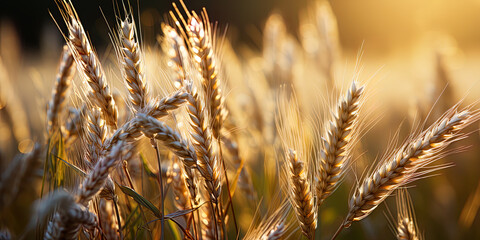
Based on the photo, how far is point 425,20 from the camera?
2.86m

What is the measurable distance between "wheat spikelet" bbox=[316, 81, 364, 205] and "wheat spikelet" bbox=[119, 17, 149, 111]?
17.8 inches

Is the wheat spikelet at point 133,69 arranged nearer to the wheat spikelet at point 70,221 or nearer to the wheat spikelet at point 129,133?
the wheat spikelet at point 129,133

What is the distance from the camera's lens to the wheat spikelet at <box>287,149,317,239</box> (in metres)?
0.97

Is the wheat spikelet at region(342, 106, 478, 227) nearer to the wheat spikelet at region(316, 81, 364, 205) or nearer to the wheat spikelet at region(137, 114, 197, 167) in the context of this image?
the wheat spikelet at region(316, 81, 364, 205)

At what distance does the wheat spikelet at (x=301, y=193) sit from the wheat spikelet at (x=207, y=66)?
0.86 ft

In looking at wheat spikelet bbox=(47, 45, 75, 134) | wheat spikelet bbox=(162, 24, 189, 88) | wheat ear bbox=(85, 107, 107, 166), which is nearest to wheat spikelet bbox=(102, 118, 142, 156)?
wheat ear bbox=(85, 107, 107, 166)

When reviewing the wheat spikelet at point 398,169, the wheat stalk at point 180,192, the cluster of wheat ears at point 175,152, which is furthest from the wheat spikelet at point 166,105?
the wheat spikelet at point 398,169

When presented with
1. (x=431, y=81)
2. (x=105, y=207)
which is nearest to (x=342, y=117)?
(x=105, y=207)

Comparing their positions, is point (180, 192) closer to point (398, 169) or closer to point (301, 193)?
point (301, 193)

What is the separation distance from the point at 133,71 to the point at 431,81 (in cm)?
150

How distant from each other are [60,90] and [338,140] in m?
0.78

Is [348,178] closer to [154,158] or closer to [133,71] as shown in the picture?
[154,158]

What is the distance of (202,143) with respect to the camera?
981mm

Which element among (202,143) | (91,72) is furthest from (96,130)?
(202,143)
